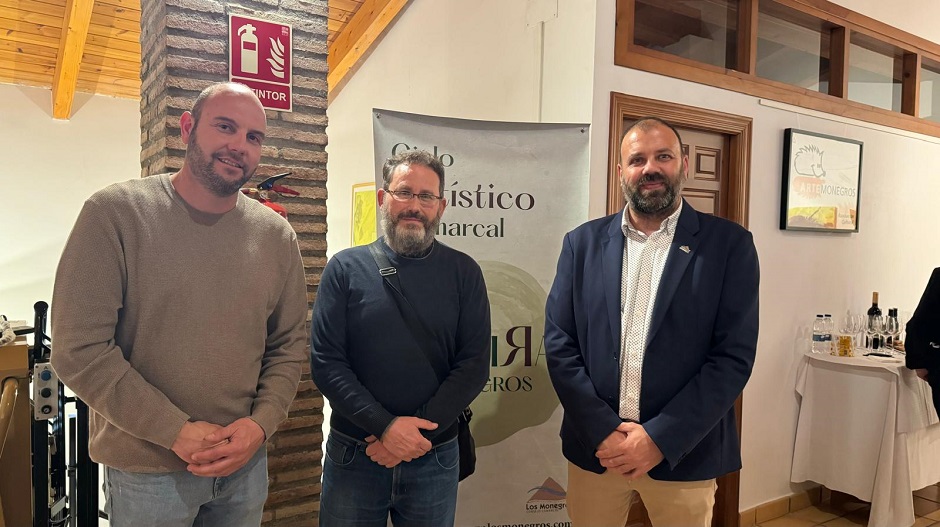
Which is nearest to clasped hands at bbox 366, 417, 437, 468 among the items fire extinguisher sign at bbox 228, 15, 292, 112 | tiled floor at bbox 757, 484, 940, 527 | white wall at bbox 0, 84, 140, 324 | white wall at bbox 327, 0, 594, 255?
white wall at bbox 327, 0, 594, 255

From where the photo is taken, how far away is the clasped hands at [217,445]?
135cm

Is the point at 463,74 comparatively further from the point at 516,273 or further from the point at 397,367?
the point at 397,367

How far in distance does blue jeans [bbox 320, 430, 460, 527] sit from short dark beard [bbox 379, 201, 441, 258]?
56 cm

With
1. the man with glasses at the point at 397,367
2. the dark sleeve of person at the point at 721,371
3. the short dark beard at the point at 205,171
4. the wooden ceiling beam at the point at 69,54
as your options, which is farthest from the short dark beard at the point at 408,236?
the wooden ceiling beam at the point at 69,54

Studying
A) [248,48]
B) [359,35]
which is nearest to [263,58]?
[248,48]

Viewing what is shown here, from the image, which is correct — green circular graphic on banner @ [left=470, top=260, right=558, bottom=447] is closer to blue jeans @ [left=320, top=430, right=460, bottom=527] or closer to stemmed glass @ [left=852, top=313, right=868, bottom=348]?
blue jeans @ [left=320, top=430, right=460, bottom=527]

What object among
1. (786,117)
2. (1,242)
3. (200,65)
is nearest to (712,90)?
(786,117)

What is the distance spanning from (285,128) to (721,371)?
2197mm

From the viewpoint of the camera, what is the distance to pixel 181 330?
1.39m

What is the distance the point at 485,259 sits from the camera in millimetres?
2414

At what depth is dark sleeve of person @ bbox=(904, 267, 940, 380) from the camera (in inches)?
119

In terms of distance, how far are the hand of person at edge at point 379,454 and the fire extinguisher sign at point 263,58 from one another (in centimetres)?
183

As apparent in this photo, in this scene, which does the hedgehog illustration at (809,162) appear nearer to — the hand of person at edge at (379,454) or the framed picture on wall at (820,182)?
the framed picture on wall at (820,182)

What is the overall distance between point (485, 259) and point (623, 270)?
0.70 m
